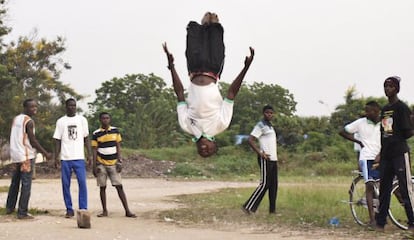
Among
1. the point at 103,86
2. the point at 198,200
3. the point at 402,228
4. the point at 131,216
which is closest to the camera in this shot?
the point at 402,228

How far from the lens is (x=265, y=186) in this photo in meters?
10.6

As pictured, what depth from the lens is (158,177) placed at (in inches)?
997

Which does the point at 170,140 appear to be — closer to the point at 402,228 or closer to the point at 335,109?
the point at 335,109

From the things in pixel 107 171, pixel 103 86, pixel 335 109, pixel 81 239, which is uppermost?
pixel 103 86

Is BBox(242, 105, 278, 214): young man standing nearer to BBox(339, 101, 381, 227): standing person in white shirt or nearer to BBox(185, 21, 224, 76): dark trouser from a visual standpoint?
BBox(339, 101, 381, 227): standing person in white shirt

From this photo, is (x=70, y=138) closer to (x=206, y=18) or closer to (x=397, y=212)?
(x=206, y=18)

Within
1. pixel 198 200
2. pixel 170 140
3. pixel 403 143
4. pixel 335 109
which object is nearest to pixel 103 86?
pixel 170 140

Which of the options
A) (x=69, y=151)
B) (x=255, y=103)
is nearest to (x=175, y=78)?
(x=69, y=151)

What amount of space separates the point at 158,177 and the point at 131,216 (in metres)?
14.8

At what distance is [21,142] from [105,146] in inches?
56.3

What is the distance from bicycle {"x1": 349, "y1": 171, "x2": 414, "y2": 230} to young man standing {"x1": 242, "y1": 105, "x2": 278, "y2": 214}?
1475mm

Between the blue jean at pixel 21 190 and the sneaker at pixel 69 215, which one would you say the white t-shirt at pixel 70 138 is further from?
the sneaker at pixel 69 215

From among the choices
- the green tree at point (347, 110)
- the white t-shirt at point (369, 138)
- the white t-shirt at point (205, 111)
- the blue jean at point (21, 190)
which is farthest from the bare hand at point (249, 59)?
the green tree at point (347, 110)

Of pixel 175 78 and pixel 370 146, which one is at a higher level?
pixel 175 78
